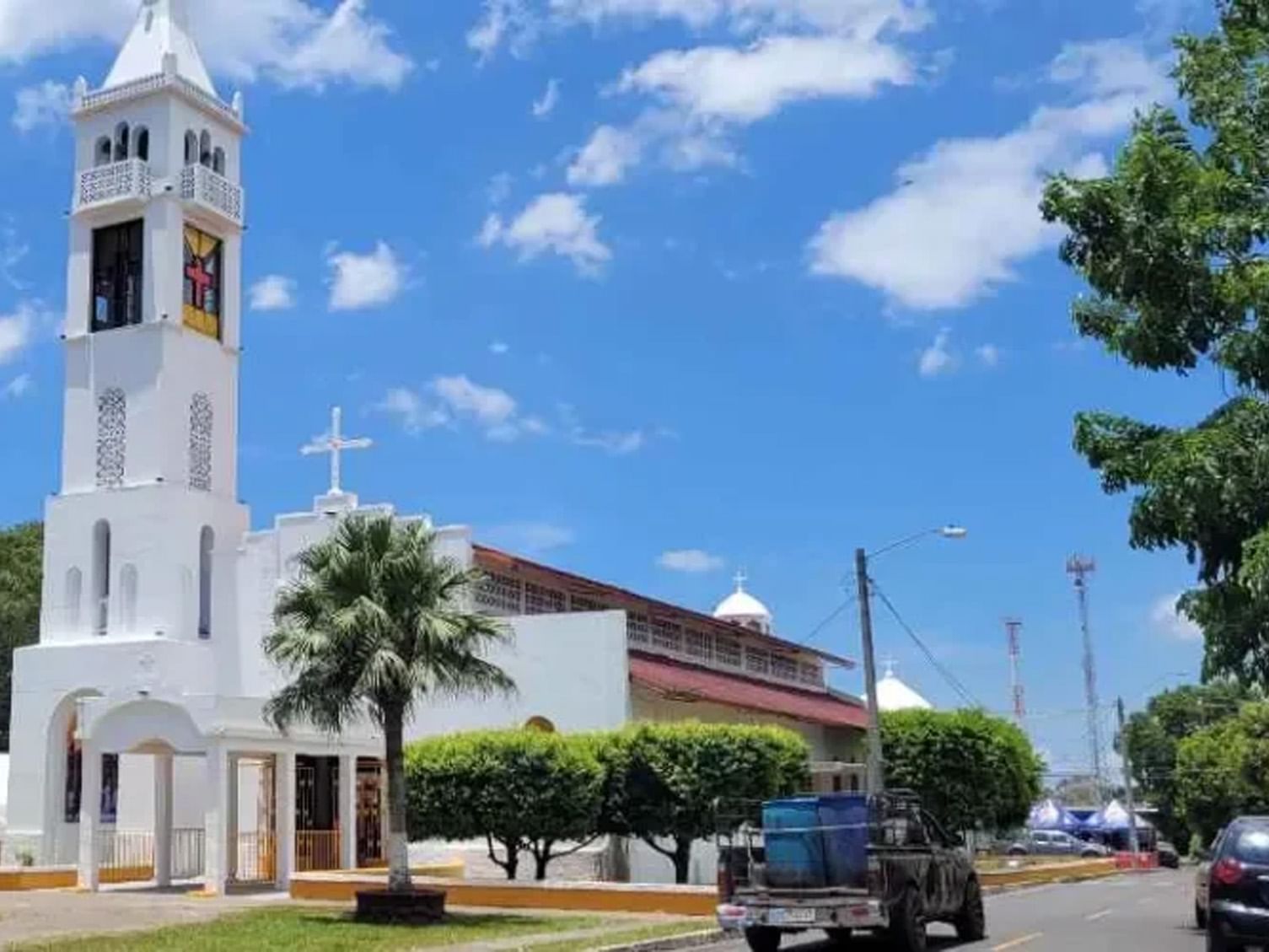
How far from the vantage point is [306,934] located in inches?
869

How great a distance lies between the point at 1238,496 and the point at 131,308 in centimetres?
3199

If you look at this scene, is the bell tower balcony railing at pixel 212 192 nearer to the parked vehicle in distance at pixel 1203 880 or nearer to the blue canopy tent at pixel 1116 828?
the parked vehicle in distance at pixel 1203 880

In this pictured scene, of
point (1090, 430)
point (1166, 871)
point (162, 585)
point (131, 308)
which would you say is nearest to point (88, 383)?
point (131, 308)

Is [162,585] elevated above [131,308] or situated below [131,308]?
below

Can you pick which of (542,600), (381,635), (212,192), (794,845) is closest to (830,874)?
(794,845)

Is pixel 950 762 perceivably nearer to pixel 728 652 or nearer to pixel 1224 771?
pixel 728 652

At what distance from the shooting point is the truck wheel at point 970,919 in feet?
68.3

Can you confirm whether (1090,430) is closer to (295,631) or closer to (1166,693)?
(295,631)

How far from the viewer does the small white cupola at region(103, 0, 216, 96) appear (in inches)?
1650

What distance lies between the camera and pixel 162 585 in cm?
3900

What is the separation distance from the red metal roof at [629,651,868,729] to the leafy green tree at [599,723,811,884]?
4.85m

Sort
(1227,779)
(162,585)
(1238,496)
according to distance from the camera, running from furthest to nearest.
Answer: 1. (1227,779)
2. (162,585)
3. (1238,496)

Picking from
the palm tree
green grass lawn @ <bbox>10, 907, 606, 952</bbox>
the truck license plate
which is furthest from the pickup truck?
the palm tree

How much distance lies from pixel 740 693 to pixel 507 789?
13784mm
